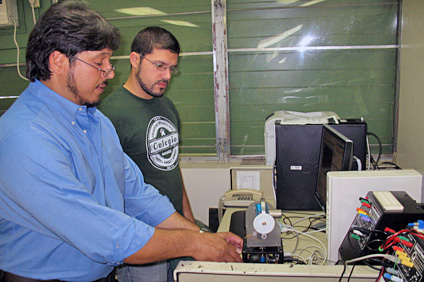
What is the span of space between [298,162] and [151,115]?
866 mm

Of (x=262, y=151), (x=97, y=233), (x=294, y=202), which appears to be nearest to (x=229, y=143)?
(x=262, y=151)

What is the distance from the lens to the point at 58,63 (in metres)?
0.94

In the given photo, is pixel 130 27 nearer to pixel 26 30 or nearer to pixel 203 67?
pixel 203 67

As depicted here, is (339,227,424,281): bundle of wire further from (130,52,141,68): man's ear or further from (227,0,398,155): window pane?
(227,0,398,155): window pane

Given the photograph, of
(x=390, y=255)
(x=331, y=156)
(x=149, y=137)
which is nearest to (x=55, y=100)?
(x=149, y=137)

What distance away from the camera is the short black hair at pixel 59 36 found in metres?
0.93

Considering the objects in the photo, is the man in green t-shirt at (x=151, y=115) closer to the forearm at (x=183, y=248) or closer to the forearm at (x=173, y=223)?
the forearm at (x=173, y=223)

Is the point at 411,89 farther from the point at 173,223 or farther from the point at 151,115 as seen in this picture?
the point at 173,223

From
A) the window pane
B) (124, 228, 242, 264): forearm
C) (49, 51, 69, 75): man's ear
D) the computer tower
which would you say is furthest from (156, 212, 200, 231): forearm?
the window pane

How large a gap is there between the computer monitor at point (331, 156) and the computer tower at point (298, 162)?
74mm

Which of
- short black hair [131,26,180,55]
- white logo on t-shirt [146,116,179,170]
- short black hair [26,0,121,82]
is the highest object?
short black hair [131,26,180,55]

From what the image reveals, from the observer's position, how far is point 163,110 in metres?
1.88

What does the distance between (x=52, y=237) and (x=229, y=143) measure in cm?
237

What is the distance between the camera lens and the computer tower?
6.16 feet
